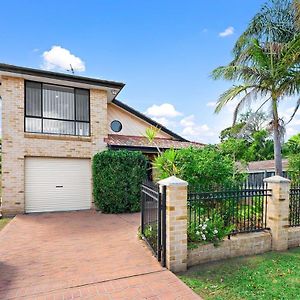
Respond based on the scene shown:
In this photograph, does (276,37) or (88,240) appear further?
(276,37)

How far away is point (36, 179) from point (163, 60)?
8691 mm

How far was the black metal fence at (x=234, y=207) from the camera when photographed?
5.33 m

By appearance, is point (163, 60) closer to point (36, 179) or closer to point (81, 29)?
point (81, 29)

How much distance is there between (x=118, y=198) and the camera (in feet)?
33.6

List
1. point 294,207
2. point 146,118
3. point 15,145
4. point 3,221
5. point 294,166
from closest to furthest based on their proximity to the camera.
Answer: point 294,207, point 3,221, point 294,166, point 15,145, point 146,118

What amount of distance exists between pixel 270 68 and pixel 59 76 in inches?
354

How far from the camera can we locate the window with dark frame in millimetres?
10711

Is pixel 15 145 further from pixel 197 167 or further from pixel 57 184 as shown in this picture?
pixel 197 167

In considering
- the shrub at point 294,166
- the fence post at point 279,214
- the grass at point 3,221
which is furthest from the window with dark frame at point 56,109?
the shrub at point 294,166

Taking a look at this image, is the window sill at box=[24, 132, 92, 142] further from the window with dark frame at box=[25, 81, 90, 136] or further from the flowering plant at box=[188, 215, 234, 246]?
the flowering plant at box=[188, 215, 234, 246]

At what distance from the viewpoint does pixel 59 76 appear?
10469mm

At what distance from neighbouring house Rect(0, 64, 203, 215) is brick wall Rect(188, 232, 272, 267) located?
7516mm

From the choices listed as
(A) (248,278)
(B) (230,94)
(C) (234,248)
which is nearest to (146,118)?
(B) (230,94)

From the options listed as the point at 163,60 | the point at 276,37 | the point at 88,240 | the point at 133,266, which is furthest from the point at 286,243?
the point at 163,60
